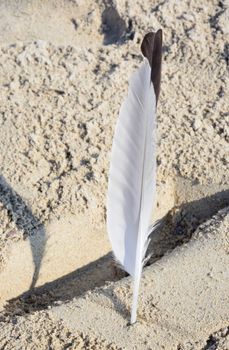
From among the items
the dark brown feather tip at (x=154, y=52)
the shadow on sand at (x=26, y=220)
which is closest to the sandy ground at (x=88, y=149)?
the shadow on sand at (x=26, y=220)

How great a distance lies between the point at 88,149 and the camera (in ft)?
10.0

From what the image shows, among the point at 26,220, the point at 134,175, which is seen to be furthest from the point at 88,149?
the point at 134,175

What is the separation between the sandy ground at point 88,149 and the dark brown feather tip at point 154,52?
647 mm

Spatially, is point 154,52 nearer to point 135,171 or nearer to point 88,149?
point 135,171

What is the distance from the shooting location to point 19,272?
273 cm

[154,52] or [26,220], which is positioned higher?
[154,52]

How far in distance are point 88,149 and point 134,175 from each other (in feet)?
2.46

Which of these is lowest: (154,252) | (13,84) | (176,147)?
(154,252)

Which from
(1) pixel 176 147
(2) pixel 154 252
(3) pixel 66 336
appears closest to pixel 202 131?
(1) pixel 176 147

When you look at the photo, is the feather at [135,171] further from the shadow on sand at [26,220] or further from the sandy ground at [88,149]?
the shadow on sand at [26,220]

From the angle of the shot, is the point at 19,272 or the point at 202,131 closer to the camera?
the point at 19,272

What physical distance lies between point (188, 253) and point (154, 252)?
300 millimetres

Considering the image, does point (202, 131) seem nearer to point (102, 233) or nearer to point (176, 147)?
point (176, 147)

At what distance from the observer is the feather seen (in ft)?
7.47
